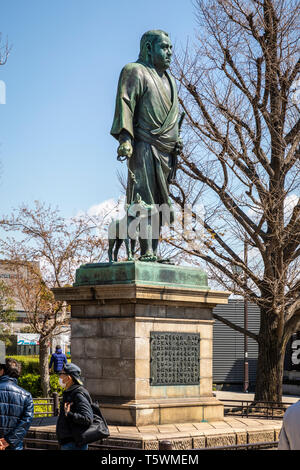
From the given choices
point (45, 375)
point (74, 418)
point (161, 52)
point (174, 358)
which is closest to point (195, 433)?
point (174, 358)

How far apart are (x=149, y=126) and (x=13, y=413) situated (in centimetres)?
554

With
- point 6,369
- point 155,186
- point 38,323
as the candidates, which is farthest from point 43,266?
point 6,369

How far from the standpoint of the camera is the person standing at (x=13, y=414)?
8031 mm

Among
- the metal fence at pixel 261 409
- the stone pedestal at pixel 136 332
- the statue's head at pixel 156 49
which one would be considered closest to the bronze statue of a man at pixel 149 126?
the statue's head at pixel 156 49

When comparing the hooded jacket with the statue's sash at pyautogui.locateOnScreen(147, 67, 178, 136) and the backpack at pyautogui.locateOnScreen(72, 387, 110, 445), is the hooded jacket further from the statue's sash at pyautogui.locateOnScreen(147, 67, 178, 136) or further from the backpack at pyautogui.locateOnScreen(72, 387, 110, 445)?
the statue's sash at pyautogui.locateOnScreen(147, 67, 178, 136)

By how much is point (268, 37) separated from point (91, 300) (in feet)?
34.7

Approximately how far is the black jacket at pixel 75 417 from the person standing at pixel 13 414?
0.53 meters

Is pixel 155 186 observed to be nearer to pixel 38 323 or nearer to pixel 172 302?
pixel 172 302

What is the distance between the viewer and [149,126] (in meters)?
12.0

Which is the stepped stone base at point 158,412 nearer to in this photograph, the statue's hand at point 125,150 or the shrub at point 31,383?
the statue's hand at point 125,150

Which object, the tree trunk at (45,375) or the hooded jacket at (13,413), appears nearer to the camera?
the hooded jacket at (13,413)

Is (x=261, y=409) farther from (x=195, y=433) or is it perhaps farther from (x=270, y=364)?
(x=195, y=433)

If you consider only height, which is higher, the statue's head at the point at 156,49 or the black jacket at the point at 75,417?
the statue's head at the point at 156,49
